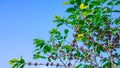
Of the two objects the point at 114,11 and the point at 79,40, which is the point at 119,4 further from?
the point at 79,40

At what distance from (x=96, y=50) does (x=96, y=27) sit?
84 cm

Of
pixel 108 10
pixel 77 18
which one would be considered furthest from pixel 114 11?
pixel 77 18

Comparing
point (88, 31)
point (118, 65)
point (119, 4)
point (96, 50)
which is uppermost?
point (119, 4)

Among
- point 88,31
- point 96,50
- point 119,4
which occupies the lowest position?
point 96,50

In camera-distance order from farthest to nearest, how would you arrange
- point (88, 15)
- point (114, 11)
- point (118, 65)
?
point (118, 65) → point (114, 11) → point (88, 15)

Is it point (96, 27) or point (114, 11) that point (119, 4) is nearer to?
point (114, 11)

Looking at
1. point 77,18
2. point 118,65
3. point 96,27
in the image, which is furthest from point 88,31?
point 118,65

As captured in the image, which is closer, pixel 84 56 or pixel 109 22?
pixel 109 22

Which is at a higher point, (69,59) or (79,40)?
(79,40)

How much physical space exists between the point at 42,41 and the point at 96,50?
1825mm

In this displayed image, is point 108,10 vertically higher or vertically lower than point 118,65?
higher

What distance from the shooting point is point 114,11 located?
764cm

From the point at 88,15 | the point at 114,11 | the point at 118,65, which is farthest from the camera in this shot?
the point at 118,65

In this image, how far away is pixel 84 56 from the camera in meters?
8.56
